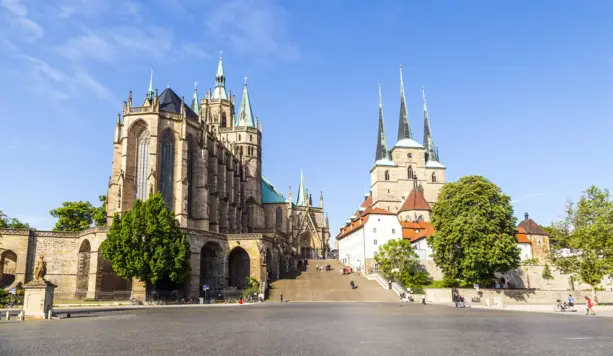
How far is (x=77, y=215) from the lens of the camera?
212 ft

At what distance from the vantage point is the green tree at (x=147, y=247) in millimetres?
43219

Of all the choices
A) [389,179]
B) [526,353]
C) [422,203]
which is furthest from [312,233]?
[526,353]

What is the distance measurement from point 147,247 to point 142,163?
14.6 metres

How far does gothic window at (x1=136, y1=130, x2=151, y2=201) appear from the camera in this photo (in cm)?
5475

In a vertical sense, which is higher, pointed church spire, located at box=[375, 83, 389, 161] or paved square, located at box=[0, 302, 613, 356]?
pointed church spire, located at box=[375, 83, 389, 161]

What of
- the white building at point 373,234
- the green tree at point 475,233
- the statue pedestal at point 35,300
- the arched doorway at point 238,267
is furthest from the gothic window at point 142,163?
the white building at point 373,234

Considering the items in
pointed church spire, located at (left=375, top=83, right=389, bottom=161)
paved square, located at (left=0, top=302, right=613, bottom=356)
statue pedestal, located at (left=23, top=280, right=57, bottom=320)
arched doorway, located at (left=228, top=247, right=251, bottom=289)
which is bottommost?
paved square, located at (left=0, top=302, right=613, bottom=356)

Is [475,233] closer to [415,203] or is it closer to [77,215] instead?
[415,203]

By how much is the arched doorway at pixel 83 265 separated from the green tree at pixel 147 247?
7613 millimetres

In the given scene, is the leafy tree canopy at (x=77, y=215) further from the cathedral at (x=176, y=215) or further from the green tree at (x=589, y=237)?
the green tree at (x=589, y=237)

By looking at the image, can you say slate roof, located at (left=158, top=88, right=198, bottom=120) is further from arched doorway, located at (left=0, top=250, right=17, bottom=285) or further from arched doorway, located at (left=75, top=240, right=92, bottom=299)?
arched doorway, located at (left=0, top=250, right=17, bottom=285)

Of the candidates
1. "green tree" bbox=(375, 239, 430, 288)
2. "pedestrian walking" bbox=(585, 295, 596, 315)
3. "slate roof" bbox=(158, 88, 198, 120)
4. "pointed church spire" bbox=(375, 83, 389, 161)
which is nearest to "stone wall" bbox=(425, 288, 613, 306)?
"green tree" bbox=(375, 239, 430, 288)

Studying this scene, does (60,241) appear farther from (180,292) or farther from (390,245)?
(390,245)

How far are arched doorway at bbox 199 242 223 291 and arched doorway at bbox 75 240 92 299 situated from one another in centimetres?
1154
